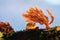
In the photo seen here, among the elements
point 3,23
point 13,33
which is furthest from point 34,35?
point 3,23

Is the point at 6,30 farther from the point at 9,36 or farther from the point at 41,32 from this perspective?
the point at 41,32

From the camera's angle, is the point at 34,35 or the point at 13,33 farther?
the point at 13,33

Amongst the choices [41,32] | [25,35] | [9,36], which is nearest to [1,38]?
[9,36]

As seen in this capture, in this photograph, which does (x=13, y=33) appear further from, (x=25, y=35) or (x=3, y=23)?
(x=3, y=23)

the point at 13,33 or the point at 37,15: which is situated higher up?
the point at 37,15

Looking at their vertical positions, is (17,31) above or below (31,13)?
below

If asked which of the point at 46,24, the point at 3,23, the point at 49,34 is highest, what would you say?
the point at 3,23

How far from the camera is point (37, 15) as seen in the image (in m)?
20.6

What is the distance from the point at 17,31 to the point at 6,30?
8.14ft

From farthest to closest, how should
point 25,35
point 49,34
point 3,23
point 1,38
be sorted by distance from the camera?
point 3,23
point 1,38
point 25,35
point 49,34

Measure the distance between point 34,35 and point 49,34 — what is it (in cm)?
110

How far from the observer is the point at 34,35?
17.7 m

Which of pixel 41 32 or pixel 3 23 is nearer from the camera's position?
pixel 41 32

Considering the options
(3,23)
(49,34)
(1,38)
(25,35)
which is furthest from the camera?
(3,23)
